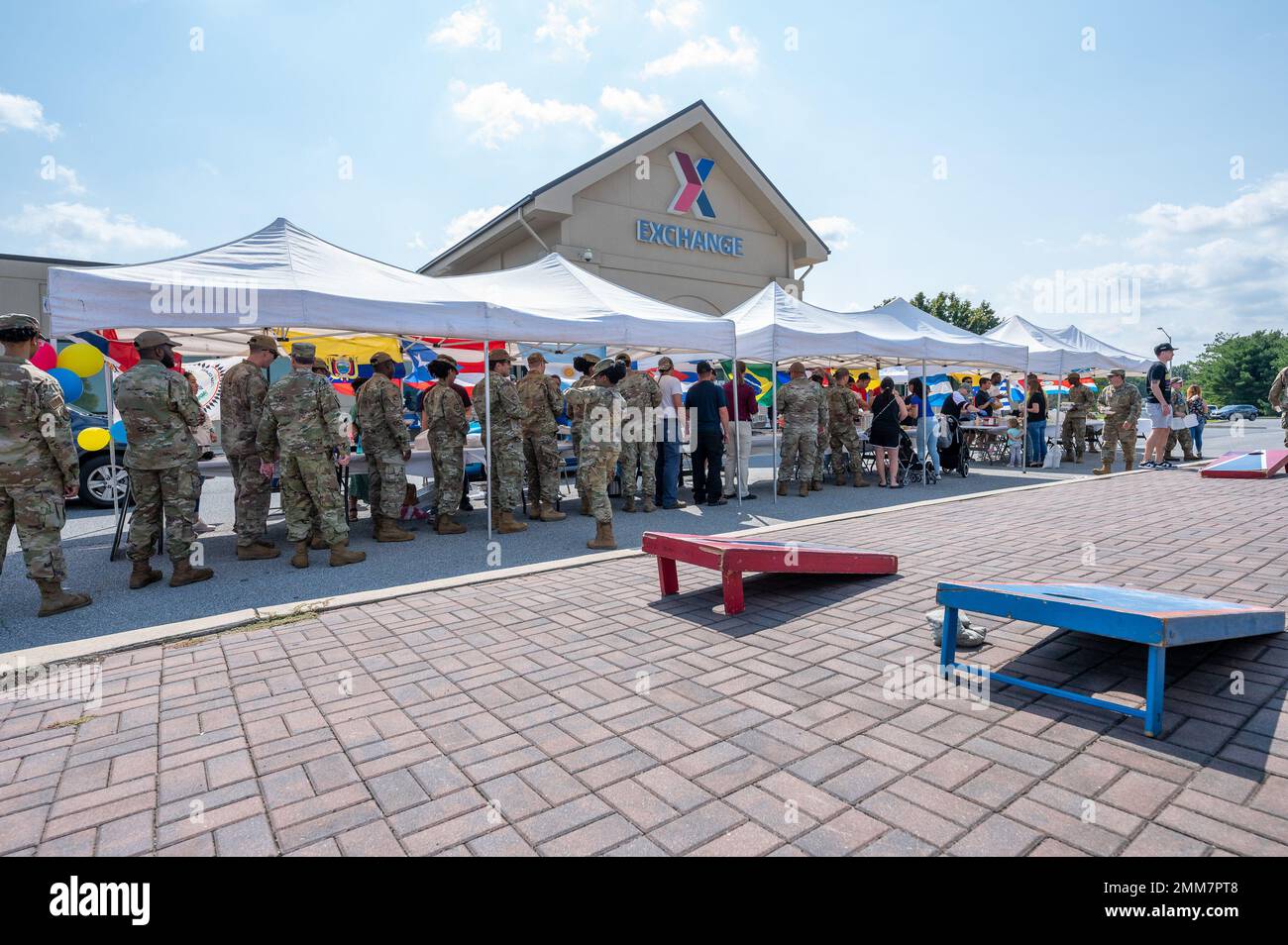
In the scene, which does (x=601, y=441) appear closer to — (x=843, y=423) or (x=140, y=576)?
(x=140, y=576)

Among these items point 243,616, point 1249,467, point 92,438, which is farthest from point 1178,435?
point 92,438

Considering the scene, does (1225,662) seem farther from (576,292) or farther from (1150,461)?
(1150,461)

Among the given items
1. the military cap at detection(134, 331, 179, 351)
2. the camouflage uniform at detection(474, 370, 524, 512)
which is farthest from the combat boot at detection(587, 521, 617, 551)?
the military cap at detection(134, 331, 179, 351)

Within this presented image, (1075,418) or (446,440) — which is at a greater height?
(1075,418)

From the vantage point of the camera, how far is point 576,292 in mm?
9086

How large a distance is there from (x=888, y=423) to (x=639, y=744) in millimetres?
9681

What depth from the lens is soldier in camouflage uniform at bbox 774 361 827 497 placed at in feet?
34.6

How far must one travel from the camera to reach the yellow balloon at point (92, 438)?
962 centimetres

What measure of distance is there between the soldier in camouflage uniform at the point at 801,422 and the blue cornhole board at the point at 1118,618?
7.03m

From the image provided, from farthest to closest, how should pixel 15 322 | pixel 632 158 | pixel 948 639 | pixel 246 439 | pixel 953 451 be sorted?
pixel 632 158, pixel 953 451, pixel 246 439, pixel 15 322, pixel 948 639

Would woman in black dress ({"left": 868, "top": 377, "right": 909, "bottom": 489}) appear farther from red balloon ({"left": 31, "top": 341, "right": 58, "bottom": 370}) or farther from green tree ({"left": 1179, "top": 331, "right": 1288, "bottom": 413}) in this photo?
green tree ({"left": 1179, "top": 331, "right": 1288, "bottom": 413})

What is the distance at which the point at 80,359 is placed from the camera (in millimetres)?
9766

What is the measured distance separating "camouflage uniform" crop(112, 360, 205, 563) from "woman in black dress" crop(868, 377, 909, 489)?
9.49m
